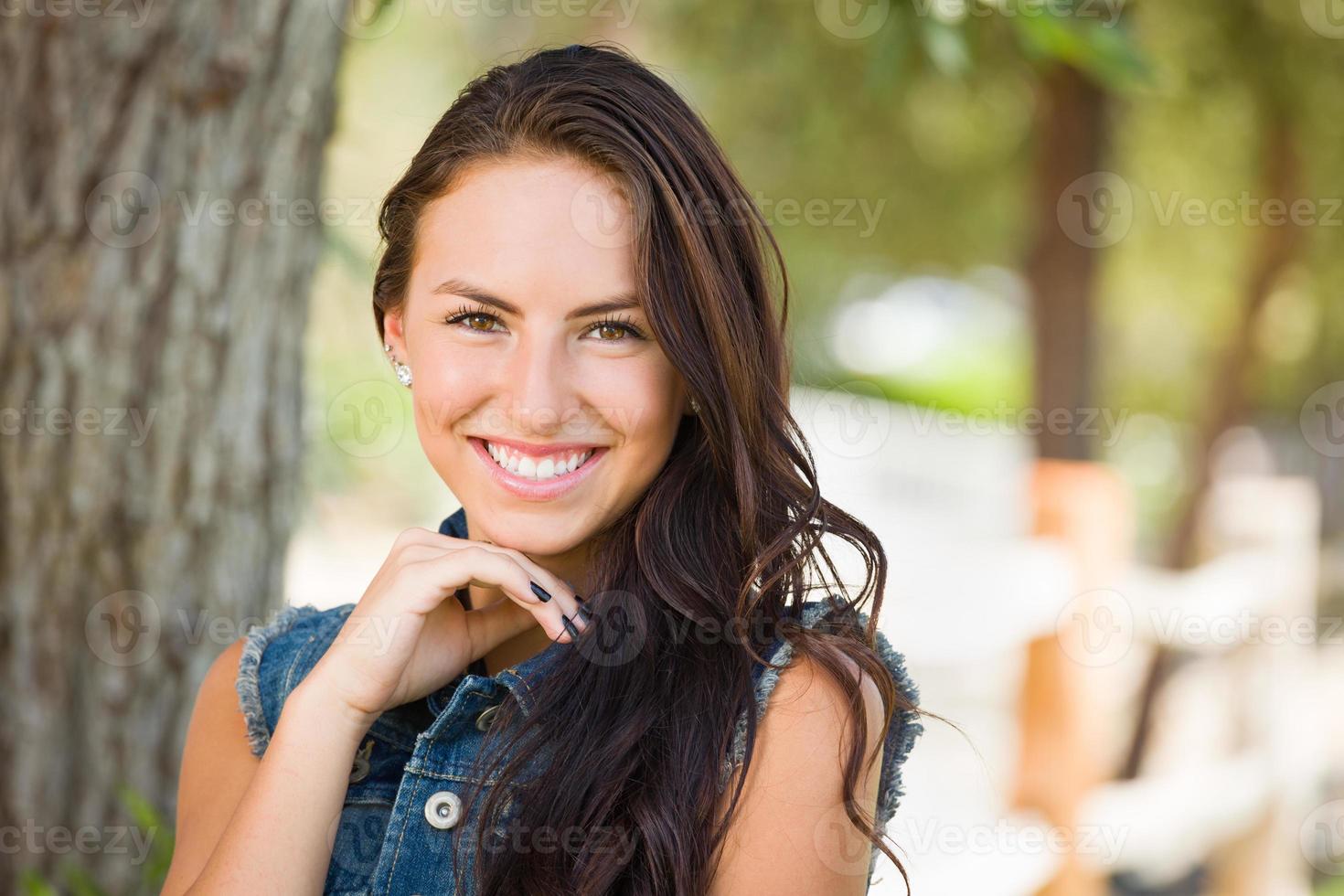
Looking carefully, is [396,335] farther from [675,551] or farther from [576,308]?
[675,551]

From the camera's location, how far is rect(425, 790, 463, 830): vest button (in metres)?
1.62

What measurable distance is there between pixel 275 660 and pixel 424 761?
341 mm

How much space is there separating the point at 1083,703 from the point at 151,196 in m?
2.84

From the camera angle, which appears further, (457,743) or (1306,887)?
(1306,887)

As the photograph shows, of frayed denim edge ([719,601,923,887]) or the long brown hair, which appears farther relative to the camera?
frayed denim edge ([719,601,923,887])

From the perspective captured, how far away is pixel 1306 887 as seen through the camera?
508 centimetres

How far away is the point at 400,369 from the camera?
1.90 m

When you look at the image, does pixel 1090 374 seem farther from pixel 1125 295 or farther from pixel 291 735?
pixel 291 735

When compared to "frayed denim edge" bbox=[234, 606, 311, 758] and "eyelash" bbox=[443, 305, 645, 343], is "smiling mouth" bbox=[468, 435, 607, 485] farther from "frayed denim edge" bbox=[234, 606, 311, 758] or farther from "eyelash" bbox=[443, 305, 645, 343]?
"frayed denim edge" bbox=[234, 606, 311, 758]

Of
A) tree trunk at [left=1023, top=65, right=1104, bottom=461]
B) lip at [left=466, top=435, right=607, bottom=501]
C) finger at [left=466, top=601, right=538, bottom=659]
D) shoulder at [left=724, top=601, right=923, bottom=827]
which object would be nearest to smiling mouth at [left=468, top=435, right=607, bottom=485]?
lip at [left=466, top=435, right=607, bottom=501]

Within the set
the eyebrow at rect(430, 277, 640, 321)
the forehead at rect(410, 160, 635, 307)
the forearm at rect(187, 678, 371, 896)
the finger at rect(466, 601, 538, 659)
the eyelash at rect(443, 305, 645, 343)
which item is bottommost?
the forearm at rect(187, 678, 371, 896)

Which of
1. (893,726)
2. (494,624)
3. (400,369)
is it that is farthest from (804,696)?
(400,369)

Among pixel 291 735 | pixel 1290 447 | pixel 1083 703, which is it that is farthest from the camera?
pixel 1290 447

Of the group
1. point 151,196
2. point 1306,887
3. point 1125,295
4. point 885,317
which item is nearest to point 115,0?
point 151,196
